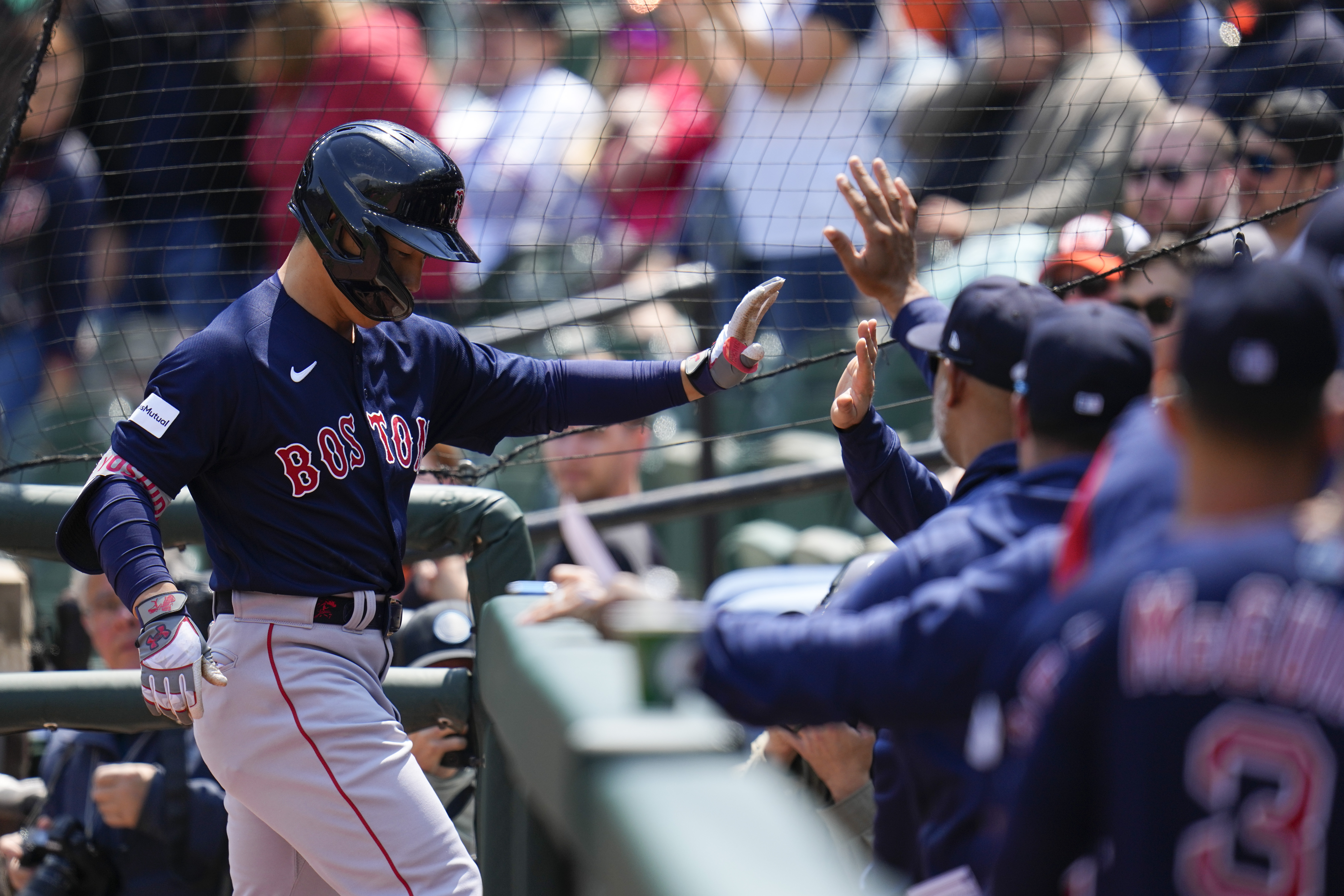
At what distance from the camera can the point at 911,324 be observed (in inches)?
105

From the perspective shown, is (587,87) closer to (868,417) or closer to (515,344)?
(515,344)

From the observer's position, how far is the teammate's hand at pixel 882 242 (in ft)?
9.39

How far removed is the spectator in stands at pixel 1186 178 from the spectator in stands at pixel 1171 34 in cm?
35

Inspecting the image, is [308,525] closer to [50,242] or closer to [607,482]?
[607,482]

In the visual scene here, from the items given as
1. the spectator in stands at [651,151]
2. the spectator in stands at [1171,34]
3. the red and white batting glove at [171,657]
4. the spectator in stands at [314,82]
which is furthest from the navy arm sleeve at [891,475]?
the spectator in stands at [651,151]

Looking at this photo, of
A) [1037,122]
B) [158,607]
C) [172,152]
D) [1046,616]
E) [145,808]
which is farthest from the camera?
[172,152]

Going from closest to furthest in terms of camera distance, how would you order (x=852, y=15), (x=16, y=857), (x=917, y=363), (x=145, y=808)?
(x=917, y=363)
(x=145, y=808)
(x=16, y=857)
(x=852, y=15)

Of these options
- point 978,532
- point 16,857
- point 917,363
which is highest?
point 917,363

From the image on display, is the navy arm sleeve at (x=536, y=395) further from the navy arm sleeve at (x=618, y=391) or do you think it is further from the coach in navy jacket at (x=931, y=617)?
the coach in navy jacket at (x=931, y=617)

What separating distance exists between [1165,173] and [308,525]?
8.96 ft

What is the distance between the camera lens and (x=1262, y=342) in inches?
42.8

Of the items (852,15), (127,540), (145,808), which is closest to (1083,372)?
(127,540)

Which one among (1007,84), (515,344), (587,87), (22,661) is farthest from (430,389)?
(587,87)

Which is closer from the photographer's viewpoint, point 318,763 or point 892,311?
point 318,763
